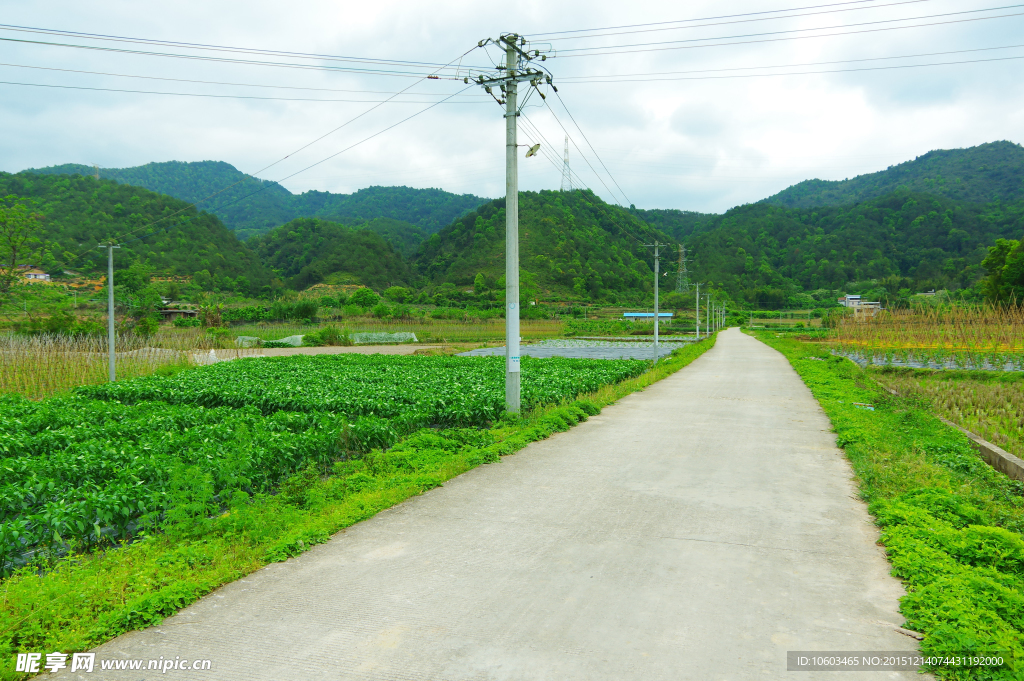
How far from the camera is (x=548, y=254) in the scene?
353ft

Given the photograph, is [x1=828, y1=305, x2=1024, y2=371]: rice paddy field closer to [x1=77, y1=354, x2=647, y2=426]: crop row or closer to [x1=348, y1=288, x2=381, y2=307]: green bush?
[x1=77, y1=354, x2=647, y2=426]: crop row

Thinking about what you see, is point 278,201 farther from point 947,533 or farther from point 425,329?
point 947,533

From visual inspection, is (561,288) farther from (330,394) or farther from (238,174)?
(330,394)

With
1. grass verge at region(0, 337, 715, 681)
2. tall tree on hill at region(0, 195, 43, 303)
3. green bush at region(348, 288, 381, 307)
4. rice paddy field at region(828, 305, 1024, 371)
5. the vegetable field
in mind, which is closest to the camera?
grass verge at region(0, 337, 715, 681)

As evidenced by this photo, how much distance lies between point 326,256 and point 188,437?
334 feet

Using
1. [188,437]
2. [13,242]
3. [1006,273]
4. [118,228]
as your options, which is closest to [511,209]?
[188,437]

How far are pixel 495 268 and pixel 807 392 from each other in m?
87.9

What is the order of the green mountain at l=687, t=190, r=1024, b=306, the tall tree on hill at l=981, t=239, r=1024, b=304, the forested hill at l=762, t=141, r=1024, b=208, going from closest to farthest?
the tall tree on hill at l=981, t=239, r=1024, b=304 < the green mountain at l=687, t=190, r=1024, b=306 < the forested hill at l=762, t=141, r=1024, b=208

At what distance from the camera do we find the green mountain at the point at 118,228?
144 feet

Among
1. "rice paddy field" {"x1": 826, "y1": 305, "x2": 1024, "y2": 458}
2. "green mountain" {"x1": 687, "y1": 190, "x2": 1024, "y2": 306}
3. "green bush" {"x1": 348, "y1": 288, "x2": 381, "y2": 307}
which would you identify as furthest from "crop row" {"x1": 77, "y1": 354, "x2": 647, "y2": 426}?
"green mountain" {"x1": 687, "y1": 190, "x2": 1024, "y2": 306}

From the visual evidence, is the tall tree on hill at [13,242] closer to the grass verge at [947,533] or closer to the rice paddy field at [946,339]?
the grass verge at [947,533]

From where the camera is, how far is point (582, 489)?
25.5 ft

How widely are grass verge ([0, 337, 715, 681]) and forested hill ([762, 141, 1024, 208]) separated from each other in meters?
136

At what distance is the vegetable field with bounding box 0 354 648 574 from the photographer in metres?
5.69
